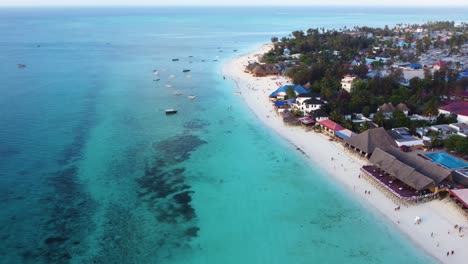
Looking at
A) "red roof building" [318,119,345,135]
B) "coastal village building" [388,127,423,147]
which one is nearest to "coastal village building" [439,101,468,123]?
"coastal village building" [388,127,423,147]

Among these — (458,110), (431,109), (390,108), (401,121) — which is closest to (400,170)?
(401,121)

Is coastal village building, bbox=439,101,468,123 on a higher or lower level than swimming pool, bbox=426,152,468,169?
higher

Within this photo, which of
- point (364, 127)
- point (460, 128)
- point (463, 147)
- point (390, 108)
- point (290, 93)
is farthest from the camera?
point (290, 93)

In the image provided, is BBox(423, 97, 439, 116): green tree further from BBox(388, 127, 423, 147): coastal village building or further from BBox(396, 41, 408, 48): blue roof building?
BBox(396, 41, 408, 48): blue roof building

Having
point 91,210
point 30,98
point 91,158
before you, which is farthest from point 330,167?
point 30,98

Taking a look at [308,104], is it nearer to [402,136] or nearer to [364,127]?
[364,127]
